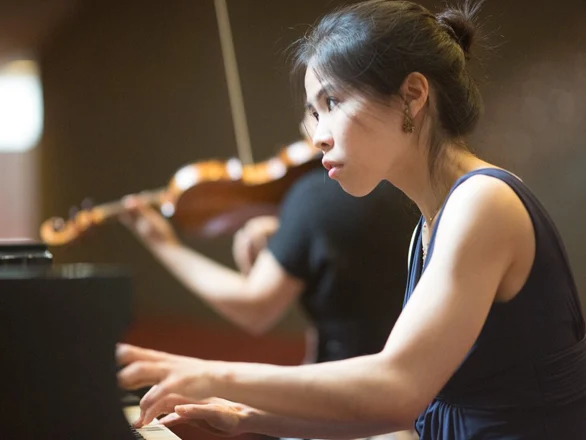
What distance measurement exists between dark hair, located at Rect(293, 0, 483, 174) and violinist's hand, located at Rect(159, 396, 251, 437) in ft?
1.26

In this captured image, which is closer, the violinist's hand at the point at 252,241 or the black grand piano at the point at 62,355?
the black grand piano at the point at 62,355

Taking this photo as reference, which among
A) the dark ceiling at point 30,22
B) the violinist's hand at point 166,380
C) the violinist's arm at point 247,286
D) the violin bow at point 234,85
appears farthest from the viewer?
the dark ceiling at point 30,22

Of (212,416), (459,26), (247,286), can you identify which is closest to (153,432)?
(212,416)

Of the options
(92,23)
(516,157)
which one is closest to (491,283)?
(516,157)

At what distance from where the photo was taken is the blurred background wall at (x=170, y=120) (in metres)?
2.67

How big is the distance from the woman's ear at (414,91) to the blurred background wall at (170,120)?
65.5 inches

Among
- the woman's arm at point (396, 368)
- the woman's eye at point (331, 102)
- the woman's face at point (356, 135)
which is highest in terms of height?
the woman's eye at point (331, 102)

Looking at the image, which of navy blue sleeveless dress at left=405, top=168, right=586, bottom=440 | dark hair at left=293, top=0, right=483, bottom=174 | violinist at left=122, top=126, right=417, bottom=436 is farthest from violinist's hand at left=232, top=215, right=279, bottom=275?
navy blue sleeveless dress at left=405, top=168, right=586, bottom=440

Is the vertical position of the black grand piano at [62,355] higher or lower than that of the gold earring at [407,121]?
lower

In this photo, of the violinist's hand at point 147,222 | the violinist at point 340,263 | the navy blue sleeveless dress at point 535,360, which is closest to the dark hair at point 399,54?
the navy blue sleeveless dress at point 535,360

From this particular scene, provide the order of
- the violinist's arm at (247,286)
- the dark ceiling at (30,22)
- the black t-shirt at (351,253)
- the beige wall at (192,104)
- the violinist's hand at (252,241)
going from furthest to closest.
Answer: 1. the dark ceiling at (30,22)
2. the beige wall at (192,104)
3. the violinist's hand at (252,241)
4. the violinist's arm at (247,286)
5. the black t-shirt at (351,253)

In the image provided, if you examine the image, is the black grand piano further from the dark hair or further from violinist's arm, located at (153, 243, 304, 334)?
violinist's arm, located at (153, 243, 304, 334)

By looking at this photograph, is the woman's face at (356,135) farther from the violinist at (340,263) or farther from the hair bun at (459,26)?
the violinist at (340,263)

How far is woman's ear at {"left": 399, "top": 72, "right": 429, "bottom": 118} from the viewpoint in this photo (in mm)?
1008
